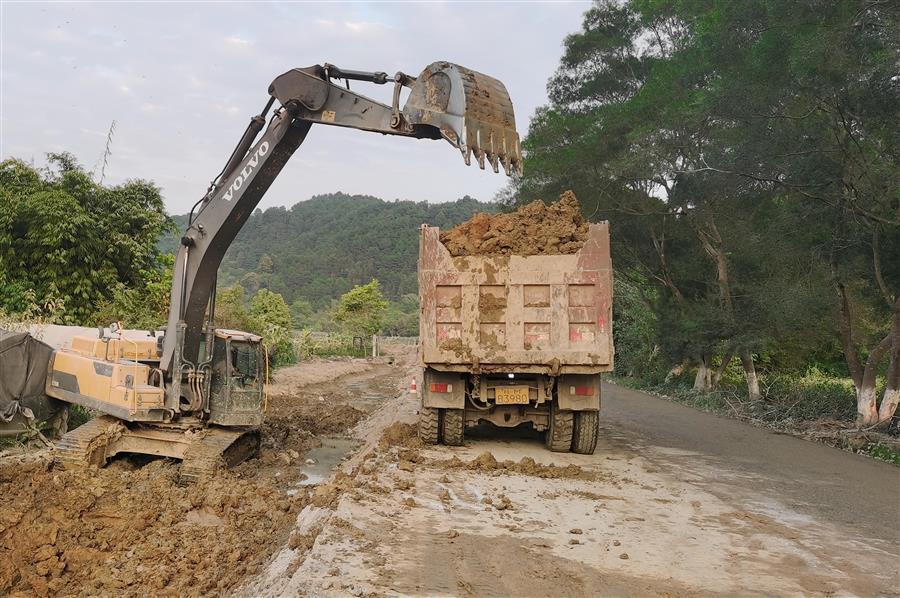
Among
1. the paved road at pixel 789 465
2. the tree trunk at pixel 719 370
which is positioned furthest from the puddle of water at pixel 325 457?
the tree trunk at pixel 719 370

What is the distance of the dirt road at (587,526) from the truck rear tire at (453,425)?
0.21 m

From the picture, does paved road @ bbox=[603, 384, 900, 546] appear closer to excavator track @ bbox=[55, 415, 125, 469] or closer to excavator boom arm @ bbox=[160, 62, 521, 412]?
excavator boom arm @ bbox=[160, 62, 521, 412]

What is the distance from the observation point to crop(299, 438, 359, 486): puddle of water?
9266 mm

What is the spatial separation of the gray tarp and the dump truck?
5096mm

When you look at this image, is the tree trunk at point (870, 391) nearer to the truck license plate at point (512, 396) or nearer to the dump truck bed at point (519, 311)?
the dump truck bed at point (519, 311)

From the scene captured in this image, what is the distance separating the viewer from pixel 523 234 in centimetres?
938

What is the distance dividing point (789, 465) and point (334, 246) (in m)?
89.8

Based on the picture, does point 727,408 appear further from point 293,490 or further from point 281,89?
point 281,89

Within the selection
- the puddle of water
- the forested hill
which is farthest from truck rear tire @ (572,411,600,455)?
the forested hill

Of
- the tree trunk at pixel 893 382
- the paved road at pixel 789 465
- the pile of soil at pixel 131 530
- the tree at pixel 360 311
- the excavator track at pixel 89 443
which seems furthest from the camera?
the tree at pixel 360 311

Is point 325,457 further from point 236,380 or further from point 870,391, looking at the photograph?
point 870,391

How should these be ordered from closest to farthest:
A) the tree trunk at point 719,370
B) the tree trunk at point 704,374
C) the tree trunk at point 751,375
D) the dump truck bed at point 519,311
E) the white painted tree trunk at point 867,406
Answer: the dump truck bed at point 519,311 < the white painted tree trunk at point 867,406 < the tree trunk at point 751,375 < the tree trunk at point 719,370 < the tree trunk at point 704,374

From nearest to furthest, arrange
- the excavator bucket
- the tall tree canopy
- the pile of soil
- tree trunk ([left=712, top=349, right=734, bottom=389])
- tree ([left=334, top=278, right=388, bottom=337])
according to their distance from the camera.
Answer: the pile of soil → the excavator bucket → the tall tree canopy → tree trunk ([left=712, top=349, right=734, bottom=389]) → tree ([left=334, top=278, right=388, bottom=337])

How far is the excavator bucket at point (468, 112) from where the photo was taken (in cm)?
686
